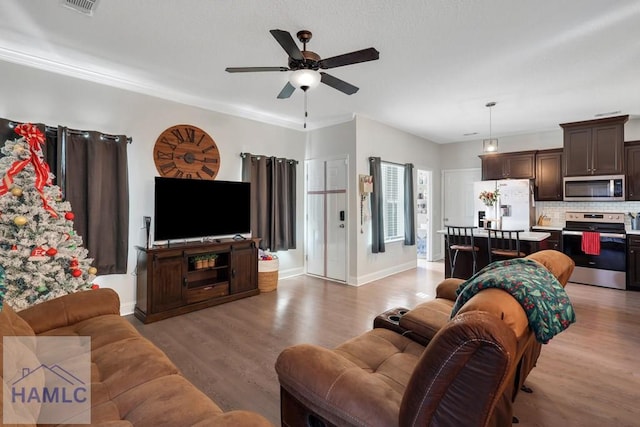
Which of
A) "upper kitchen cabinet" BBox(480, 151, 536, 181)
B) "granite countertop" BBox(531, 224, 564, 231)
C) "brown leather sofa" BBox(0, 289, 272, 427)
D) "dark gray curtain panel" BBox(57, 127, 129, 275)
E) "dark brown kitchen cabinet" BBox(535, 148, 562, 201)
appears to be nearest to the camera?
"brown leather sofa" BBox(0, 289, 272, 427)

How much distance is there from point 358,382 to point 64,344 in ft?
5.63

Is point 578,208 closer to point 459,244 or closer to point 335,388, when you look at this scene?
point 459,244

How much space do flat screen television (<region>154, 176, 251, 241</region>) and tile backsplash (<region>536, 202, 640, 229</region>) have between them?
18.7ft

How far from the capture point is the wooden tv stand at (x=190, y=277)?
358cm

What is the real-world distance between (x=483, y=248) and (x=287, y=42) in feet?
12.8

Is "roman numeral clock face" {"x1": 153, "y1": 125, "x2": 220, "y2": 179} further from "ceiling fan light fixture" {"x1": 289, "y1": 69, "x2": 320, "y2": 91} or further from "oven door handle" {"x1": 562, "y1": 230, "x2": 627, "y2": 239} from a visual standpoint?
"oven door handle" {"x1": 562, "y1": 230, "x2": 627, "y2": 239}

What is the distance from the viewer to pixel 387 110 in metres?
4.94

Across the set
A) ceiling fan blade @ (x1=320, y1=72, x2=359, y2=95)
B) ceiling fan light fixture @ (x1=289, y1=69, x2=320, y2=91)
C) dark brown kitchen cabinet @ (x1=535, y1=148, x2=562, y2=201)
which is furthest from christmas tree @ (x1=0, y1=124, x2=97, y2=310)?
dark brown kitchen cabinet @ (x1=535, y1=148, x2=562, y2=201)

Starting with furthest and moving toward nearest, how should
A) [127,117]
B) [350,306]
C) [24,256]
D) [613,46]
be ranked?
[350,306], [127,117], [613,46], [24,256]

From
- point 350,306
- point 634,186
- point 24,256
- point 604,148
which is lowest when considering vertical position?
point 350,306

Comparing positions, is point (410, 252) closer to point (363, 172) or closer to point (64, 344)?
point (363, 172)

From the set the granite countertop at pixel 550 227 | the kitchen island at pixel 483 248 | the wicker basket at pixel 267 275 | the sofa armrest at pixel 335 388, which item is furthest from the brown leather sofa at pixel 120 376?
the granite countertop at pixel 550 227

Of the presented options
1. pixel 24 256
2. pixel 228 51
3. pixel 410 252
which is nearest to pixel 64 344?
pixel 24 256

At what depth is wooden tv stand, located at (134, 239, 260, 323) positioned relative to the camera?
358 cm
